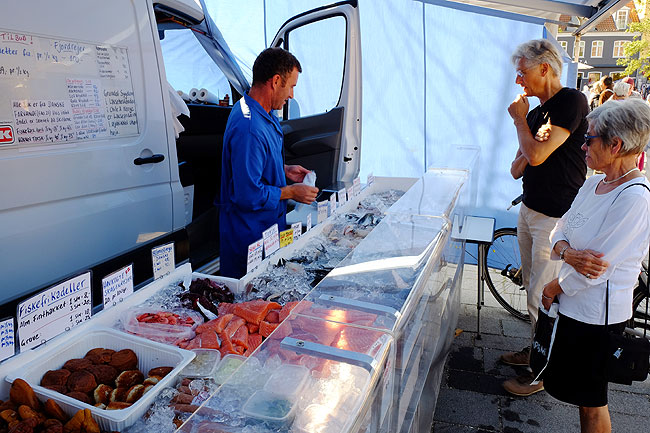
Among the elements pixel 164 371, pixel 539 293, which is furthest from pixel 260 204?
pixel 539 293

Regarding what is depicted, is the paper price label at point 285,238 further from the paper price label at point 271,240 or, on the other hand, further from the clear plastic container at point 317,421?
the clear plastic container at point 317,421

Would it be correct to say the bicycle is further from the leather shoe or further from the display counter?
the display counter

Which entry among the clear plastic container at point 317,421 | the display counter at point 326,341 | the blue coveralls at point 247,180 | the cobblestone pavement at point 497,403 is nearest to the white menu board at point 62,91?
the blue coveralls at point 247,180

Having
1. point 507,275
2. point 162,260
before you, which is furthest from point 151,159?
point 507,275

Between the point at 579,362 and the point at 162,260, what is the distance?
6.89 feet

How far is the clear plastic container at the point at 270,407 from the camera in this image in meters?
1.06

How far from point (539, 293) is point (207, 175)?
3265 mm

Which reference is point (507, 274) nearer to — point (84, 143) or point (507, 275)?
point (507, 275)

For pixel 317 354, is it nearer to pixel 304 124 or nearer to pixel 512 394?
pixel 512 394

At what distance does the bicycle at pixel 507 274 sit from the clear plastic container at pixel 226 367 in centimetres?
291

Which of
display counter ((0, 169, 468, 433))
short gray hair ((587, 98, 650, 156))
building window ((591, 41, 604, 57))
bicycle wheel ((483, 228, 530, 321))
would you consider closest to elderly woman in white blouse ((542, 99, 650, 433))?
short gray hair ((587, 98, 650, 156))

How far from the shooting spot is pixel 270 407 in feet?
3.59

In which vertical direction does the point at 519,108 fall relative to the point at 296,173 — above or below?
above

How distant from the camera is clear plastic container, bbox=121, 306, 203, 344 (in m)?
1.72
